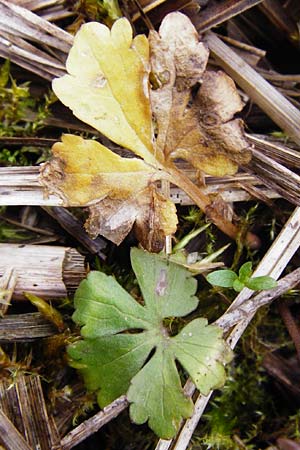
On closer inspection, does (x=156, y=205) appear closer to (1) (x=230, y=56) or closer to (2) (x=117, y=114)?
(2) (x=117, y=114)

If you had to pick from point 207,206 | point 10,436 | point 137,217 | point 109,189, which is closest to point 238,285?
point 207,206

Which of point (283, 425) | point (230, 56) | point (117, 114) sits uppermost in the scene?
point (230, 56)

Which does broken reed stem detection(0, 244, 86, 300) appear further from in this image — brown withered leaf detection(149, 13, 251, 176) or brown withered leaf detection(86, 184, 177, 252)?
brown withered leaf detection(149, 13, 251, 176)

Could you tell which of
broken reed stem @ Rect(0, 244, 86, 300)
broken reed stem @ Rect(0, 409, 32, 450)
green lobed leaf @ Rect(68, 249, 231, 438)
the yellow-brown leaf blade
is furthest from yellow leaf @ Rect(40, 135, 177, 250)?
broken reed stem @ Rect(0, 409, 32, 450)

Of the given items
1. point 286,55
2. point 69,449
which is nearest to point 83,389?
point 69,449

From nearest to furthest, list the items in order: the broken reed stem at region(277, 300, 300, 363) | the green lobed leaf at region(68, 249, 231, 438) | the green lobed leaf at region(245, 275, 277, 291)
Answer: the green lobed leaf at region(68, 249, 231, 438)
the green lobed leaf at region(245, 275, 277, 291)
the broken reed stem at region(277, 300, 300, 363)

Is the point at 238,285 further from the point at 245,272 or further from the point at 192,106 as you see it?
the point at 192,106
